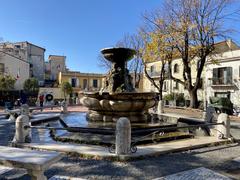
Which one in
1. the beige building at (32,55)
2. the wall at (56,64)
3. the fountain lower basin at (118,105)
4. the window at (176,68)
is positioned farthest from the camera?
the wall at (56,64)

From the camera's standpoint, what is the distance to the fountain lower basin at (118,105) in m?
9.26

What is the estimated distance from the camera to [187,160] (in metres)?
6.05

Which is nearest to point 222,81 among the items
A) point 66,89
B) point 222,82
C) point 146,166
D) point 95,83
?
point 222,82

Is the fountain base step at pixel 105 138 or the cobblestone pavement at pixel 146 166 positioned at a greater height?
the fountain base step at pixel 105 138

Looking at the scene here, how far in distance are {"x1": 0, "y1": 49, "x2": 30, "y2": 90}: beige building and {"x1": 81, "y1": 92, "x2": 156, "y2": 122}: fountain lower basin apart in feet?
111

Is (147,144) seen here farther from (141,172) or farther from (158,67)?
(158,67)

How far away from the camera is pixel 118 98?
928 centimetres

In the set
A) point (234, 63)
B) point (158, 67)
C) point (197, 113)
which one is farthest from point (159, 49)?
point (158, 67)

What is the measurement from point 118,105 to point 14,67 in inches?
1499

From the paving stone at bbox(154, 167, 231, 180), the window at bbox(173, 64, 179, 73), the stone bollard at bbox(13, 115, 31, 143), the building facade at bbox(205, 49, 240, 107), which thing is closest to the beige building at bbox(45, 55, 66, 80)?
the window at bbox(173, 64, 179, 73)

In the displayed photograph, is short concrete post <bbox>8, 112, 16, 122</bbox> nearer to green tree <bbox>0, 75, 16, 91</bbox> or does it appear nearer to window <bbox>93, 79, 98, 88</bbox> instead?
green tree <bbox>0, 75, 16, 91</bbox>

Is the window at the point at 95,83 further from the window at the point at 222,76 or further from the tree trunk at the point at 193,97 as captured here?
the tree trunk at the point at 193,97

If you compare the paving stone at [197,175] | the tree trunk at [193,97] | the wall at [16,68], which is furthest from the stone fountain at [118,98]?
the wall at [16,68]

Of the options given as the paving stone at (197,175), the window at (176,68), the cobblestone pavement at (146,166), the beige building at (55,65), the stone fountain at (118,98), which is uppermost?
the beige building at (55,65)
